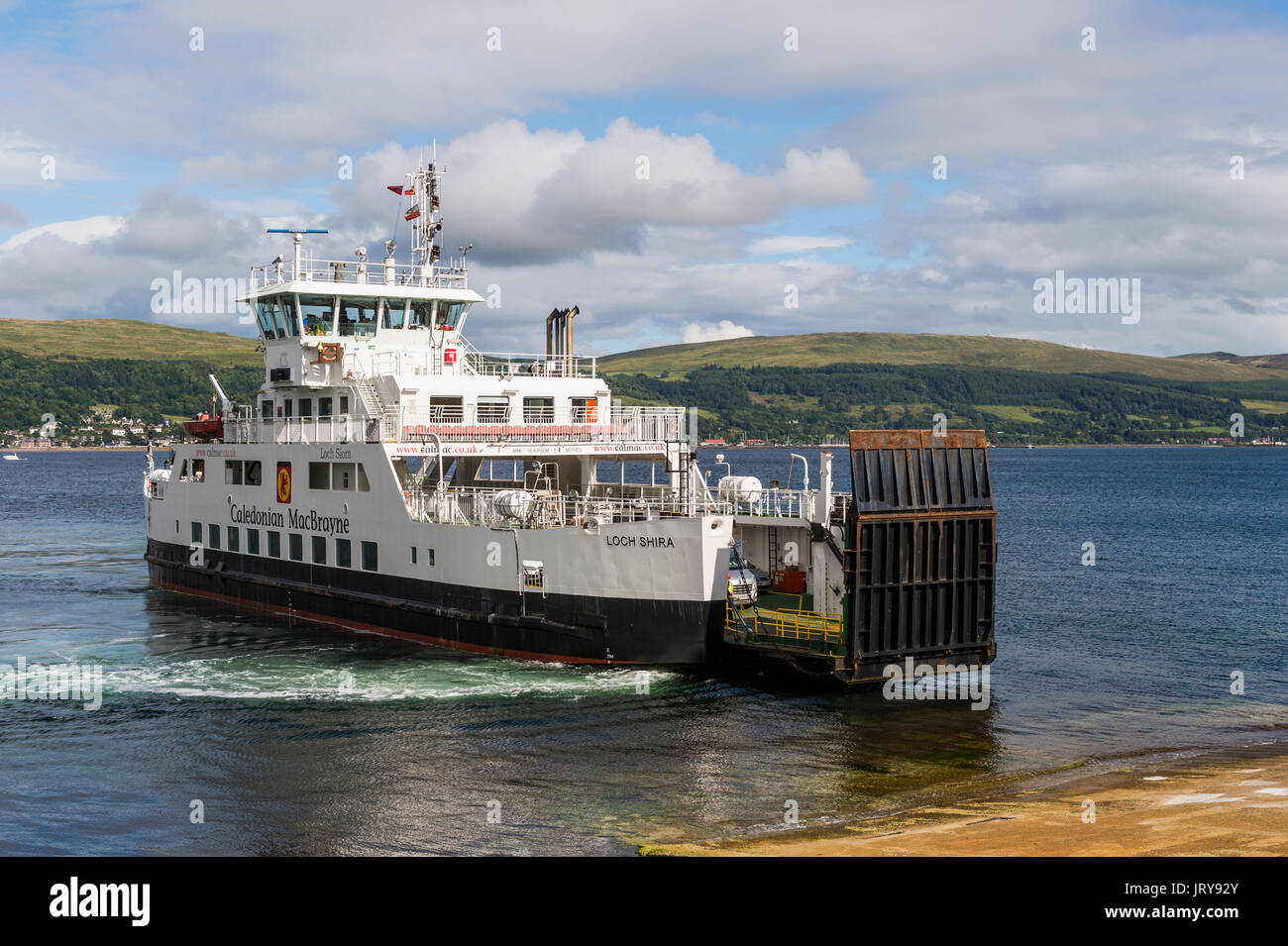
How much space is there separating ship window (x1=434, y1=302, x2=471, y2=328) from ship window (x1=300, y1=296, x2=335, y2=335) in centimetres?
328

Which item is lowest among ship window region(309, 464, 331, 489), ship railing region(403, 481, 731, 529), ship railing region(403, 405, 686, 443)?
ship railing region(403, 481, 731, 529)

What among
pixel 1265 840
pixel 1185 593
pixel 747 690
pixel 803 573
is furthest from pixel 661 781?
pixel 1185 593

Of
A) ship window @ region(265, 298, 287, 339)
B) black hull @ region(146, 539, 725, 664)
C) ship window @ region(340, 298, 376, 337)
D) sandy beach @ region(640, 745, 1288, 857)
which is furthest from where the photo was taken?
ship window @ region(265, 298, 287, 339)

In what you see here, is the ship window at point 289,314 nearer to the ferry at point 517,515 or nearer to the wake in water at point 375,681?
the ferry at point 517,515

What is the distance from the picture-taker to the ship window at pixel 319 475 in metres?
33.7

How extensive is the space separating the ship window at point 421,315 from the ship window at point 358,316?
1.21 m

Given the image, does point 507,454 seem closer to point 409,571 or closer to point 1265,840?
point 409,571

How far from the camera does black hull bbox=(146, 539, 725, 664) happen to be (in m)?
26.1

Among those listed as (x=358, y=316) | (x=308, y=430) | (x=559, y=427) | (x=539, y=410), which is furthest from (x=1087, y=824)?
(x=358, y=316)

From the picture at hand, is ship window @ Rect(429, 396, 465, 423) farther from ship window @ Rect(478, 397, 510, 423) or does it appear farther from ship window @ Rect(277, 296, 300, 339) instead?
ship window @ Rect(277, 296, 300, 339)

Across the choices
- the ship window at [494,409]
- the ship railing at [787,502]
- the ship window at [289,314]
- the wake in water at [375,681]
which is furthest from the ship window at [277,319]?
the ship railing at [787,502]

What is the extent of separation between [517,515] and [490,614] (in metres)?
2.80

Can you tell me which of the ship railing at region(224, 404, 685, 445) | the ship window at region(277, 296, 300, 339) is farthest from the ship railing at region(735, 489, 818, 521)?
A: the ship window at region(277, 296, 300, 339)

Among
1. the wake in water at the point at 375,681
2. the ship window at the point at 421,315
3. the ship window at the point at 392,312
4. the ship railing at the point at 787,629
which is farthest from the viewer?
the ship window at the point at 421,315
